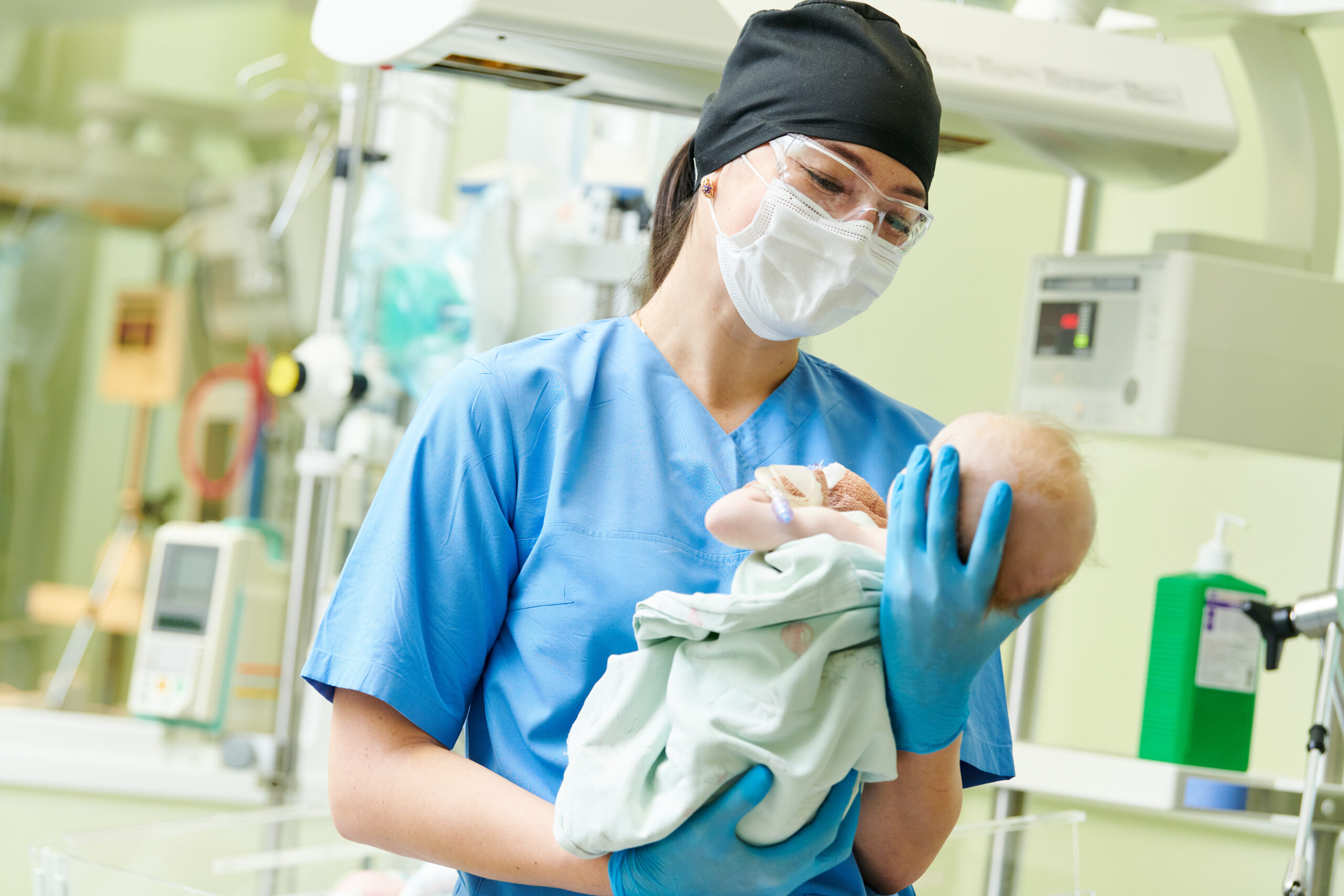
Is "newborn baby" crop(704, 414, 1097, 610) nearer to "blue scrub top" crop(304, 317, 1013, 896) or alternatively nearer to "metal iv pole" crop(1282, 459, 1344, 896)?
"blue scrub top" crop(304, 317, 1013, 896)

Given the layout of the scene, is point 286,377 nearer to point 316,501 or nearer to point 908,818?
point 316,501

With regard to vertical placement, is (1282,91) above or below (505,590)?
above

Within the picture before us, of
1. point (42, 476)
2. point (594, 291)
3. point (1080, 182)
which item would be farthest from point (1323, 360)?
point (42, 476)

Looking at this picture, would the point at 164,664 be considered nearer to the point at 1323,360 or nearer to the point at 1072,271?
the point at 1072,271

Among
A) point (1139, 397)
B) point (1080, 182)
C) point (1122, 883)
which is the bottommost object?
point (1122, 883)

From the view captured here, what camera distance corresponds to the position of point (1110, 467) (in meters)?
2.76

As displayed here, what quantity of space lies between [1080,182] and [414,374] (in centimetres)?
146

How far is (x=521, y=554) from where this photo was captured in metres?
1.08

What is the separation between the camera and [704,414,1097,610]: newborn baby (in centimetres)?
88

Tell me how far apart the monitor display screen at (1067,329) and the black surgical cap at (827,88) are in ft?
3.18

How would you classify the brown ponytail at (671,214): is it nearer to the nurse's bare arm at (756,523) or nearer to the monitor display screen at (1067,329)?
the nurse's bare arm at (756,523)

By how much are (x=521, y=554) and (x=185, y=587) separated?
1.88 meters

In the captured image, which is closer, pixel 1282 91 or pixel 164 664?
pixel 1282 91

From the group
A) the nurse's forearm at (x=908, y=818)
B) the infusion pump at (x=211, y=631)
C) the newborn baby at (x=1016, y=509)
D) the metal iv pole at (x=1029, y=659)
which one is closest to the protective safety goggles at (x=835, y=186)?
the newborn baby at (x=1016, y=509)
